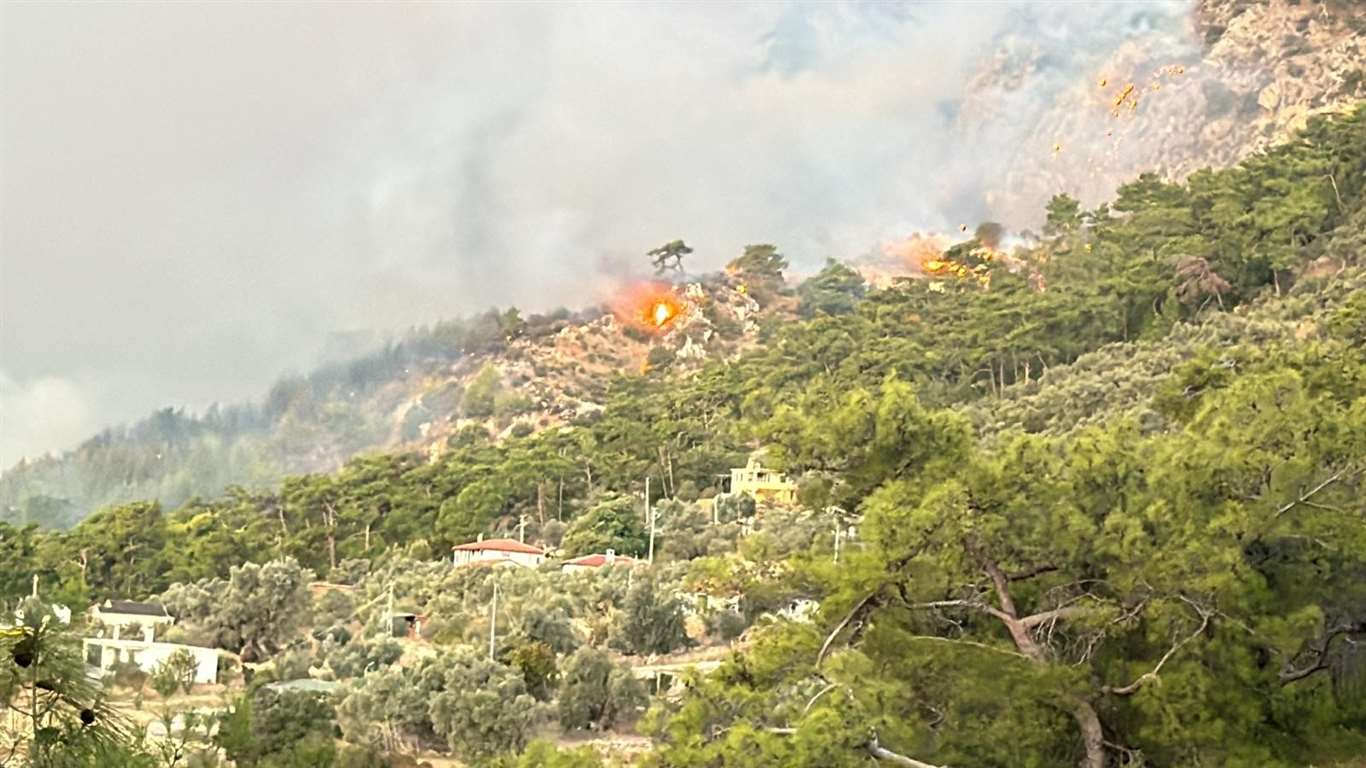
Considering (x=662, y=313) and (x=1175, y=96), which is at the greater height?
(x=1175, y=96)

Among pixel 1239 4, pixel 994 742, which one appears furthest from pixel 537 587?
pixel 1239 4

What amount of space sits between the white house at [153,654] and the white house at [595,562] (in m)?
6.57

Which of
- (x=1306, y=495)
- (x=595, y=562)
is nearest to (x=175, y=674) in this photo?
(x=595, y=562)

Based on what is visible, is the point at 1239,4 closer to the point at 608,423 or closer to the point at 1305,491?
the point at 608,423

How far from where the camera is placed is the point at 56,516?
5047 cm

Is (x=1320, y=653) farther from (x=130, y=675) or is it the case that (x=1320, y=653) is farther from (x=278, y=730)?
(x=130, y=675)

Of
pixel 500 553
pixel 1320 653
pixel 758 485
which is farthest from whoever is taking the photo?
pixel 758 485

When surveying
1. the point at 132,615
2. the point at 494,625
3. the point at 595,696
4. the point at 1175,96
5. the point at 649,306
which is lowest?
the point at 595,696

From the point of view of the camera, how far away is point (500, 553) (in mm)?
29828

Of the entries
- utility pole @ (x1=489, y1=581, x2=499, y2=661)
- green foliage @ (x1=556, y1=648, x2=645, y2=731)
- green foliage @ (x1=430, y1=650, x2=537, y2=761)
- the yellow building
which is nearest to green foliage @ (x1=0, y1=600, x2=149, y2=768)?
green foliage @ (x1=430, y1=650, x2=537, y2=761)

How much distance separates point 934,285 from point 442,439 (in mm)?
18390

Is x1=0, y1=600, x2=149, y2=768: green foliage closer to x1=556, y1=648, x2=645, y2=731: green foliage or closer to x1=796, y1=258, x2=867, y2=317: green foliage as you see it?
x1=556, y1=648, x2=645, y2=731: green foliage

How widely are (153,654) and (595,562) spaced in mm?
8280

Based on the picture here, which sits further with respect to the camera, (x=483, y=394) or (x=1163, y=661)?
(x=483, y=394)
